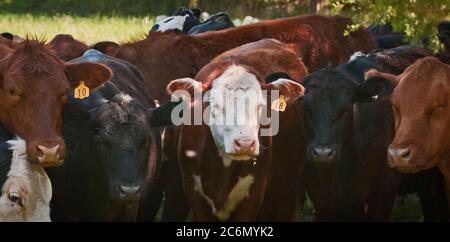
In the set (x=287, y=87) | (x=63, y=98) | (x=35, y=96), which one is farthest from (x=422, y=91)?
(x=35, y=96)

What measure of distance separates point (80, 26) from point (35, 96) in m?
18.4

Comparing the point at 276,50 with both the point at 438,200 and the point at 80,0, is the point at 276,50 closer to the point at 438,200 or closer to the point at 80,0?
the point at 438,200

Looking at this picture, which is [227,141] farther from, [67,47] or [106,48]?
[67,47]

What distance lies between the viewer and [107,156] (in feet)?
28.5

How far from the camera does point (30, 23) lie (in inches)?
1070

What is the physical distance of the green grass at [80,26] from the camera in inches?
926

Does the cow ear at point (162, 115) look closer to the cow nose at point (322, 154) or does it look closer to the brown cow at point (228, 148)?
the brown cow at point (228, 148)

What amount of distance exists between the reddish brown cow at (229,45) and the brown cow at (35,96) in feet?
8.27

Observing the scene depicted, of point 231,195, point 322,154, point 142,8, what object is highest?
point 322,154

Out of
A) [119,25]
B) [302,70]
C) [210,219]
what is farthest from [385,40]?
[119,25]

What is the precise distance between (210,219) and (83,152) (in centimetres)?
113

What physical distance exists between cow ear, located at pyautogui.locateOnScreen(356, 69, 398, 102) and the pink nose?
152 cm

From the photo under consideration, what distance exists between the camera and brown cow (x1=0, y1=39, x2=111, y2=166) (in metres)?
8.29

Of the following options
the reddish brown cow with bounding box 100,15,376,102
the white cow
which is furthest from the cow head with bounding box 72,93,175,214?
the reddish brown cow with bounding box 100,15,376,102
